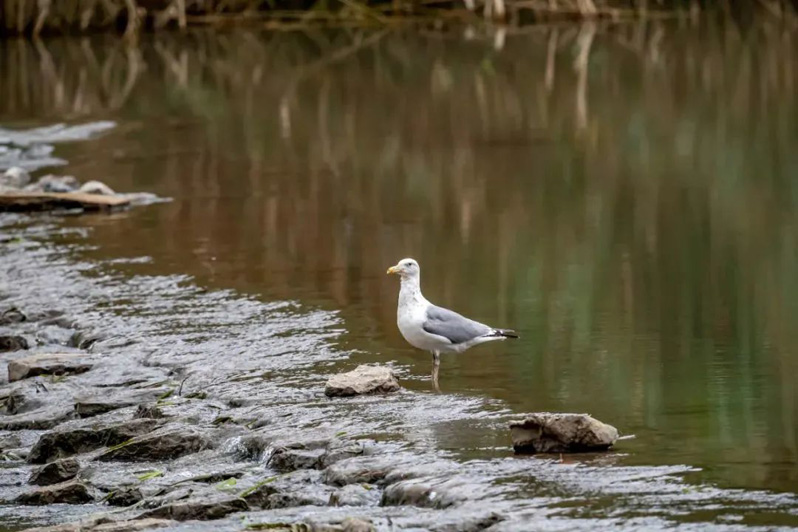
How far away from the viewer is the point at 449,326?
8.50m

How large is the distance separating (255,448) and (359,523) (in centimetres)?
172

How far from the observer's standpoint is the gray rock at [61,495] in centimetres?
707

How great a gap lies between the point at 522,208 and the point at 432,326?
625 centimetres

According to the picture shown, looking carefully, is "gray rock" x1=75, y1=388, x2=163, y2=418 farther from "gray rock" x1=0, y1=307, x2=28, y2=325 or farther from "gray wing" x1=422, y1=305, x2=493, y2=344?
"gray rock" x1=0, y1=307, x2=28, y2=325

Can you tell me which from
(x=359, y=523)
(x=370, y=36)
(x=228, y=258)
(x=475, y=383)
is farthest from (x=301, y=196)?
(x=370, y=36)

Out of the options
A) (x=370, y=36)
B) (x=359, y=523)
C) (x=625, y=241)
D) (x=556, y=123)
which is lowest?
(x=359, y=523)

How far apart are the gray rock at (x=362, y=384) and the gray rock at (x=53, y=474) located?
1579 mm

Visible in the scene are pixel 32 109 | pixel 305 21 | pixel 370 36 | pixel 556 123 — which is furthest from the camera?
pixel 305 21

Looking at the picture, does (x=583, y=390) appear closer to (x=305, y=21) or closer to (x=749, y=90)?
(x=749, y=90)

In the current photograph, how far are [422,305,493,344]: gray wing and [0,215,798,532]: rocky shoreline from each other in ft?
1.16

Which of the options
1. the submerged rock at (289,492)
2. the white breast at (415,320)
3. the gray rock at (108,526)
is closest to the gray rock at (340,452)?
the submerged rock at (289,492)

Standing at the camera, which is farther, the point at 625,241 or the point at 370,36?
the point at 370,36

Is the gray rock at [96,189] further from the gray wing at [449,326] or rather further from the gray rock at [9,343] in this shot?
the gray wing at [449,326]

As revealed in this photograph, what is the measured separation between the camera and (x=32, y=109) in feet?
80.6
